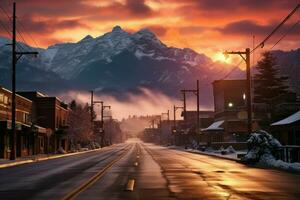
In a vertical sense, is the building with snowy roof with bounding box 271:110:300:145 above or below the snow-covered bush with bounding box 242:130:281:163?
above

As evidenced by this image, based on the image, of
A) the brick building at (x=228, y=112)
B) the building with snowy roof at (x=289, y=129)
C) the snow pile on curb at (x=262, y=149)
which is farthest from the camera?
the brick building at (x=228, y=112)

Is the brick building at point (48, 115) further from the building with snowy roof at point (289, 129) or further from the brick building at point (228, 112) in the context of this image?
the building with snowy roof at point (289, 129)

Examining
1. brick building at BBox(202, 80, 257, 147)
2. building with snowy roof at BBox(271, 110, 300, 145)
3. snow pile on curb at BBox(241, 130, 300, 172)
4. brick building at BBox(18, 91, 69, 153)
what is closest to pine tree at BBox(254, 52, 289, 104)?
brick building at BBox(202, 80, 257, 147)

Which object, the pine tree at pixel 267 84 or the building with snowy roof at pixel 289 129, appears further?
the pine tree at pixel 267 84

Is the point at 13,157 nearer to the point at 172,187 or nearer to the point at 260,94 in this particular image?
the point at 172,187

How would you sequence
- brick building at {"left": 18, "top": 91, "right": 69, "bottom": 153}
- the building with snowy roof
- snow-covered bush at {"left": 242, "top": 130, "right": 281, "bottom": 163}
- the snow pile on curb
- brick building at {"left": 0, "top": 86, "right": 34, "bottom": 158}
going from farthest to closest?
brick building at {"left": 18, "top": 91, "right": 69, "bottom": 153}
brick building at {"left": 0, "top": 86, "right": 34, "bottom": 158}
the building with snowy roof
snow-covered bush at {"left": 242, "top": 130, "right": 281, "bottom": 163}
the snow pile on curb

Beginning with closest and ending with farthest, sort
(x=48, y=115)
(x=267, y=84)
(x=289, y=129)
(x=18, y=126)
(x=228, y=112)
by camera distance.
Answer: (x=289, y=129), (x=18, y=126), (x=267, y=84), (x=48, y=115), (x=228, y=112)

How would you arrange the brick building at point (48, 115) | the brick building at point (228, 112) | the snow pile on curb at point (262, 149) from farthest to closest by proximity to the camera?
1. the brick building at point (48, 115)
2. the brick building at point (228, 112)
3. the snow pile on curb at point (262, 149)

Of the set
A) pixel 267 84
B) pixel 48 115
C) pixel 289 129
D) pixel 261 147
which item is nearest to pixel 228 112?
pixel 267 84

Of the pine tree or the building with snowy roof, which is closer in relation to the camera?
the building with snowy roof

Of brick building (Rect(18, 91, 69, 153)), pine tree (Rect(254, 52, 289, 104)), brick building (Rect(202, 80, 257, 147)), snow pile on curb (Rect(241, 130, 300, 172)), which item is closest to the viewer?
snow pile on curb (Rect(241, 130, 300, 172))

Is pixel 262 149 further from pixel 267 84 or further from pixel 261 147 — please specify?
pixel 267 84

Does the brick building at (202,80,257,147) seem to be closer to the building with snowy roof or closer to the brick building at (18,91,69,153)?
the brick building at (18,91,69,153)

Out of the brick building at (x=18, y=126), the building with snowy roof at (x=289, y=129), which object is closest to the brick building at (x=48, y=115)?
the brick building at (x=18, y=126)
